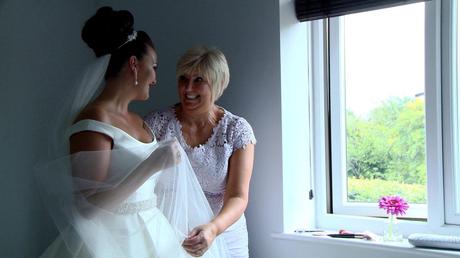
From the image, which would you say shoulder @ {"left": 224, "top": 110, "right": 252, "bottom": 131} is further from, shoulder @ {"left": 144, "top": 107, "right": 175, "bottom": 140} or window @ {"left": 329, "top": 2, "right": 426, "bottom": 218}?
window @ {"left": 329, "top": 2, "right": 426, "bottom": 218}

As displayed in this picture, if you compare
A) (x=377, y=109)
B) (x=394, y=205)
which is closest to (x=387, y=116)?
(x=377, y=109)

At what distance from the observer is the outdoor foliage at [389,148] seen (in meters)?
1.70

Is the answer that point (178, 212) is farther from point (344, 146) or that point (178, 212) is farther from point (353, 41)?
point (353, 41)

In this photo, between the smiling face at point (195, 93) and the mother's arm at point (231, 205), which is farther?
the smiling face at point (195, 93)

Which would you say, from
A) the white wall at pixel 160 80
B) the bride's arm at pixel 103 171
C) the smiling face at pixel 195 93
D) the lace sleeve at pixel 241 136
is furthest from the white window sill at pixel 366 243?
the bride's arm at pixel 103 171

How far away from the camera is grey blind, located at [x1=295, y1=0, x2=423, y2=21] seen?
5.20ft

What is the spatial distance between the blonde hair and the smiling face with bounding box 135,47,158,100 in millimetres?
176

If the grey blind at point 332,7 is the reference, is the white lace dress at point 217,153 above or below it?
below

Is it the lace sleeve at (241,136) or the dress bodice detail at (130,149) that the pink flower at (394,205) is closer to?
the lace sleeve at (241,136)

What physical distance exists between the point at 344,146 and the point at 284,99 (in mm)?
356

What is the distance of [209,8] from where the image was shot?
1.91 m

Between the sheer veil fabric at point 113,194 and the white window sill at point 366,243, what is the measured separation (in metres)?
0.45

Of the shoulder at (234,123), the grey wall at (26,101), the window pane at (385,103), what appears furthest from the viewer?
the grey wall at (26,101)

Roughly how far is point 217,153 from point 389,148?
2.35ft
